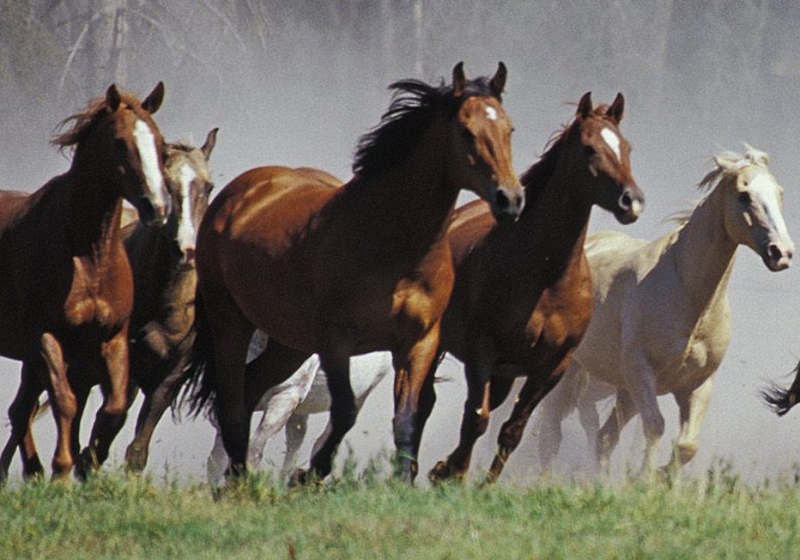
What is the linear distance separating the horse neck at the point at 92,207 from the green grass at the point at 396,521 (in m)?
1.43

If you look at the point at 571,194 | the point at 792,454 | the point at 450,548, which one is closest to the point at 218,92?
the point at 792,454

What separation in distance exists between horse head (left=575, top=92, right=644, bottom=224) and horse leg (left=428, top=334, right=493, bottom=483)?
3.30 ft

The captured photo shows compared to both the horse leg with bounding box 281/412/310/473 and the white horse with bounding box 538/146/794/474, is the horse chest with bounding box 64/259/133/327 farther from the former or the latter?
the horse leg with bounding box 281/412/310/473

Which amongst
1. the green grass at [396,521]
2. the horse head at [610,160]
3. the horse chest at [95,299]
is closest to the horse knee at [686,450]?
the horse head at [610,160]

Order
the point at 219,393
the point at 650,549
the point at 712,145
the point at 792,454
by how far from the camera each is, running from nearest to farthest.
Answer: the point at 650,549
the point at 219,393
the point at 792,454
the point at 712,145

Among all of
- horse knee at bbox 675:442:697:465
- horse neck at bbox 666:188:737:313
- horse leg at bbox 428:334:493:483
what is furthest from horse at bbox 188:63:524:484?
horse knee at bbox 675:442:697:465

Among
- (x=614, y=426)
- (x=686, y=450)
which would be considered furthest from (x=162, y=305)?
(x=614, y=426)

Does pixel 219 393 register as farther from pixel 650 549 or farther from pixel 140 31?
pixel 140 31

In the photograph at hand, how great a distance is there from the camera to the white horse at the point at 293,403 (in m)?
13.4

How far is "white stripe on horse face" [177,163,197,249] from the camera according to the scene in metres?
10.9

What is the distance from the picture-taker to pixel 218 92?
3897 cm

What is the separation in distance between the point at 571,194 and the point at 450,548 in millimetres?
3503

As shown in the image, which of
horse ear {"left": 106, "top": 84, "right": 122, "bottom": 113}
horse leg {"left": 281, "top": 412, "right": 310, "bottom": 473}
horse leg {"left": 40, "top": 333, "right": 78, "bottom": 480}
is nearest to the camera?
horse leg {"left": 40, "top": 333, "right": 78, "bottom": 480}

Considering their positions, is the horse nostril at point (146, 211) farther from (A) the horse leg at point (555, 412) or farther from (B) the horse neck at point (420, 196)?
(A) the horse leg at point (555, 412)
